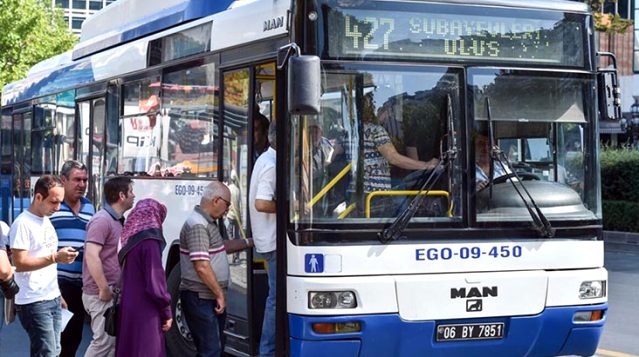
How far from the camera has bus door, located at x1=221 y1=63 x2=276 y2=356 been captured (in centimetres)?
786

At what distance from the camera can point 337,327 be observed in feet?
22.4

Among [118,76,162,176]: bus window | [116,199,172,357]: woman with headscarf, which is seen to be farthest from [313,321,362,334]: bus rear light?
[118,76,162,176]: bus window

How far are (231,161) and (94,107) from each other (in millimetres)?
3775


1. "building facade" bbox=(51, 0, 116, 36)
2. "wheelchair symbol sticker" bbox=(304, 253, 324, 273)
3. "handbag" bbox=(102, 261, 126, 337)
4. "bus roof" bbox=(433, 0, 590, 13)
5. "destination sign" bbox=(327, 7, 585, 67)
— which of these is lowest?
"handbag" bbox=(102, 261, 126, 337)

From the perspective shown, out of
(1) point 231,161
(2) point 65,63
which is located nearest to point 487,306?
(1) point 231,161

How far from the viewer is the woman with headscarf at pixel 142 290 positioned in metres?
6.32

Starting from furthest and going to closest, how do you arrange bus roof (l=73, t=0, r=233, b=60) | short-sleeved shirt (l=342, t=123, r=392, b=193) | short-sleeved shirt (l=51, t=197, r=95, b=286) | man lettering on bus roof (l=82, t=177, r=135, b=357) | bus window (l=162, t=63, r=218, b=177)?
bus roof (l=73, t=0, r=233, b=60) < bus window (l=162, t=63, r=218, b=177) < short-sleeved shirt (l=51, t=197, r=95, b=286) < man lettering on bus roof (l=82, t=177, r=135, b=357) < short-sleeved shirt (l=342, t=123, r=392, b=193)

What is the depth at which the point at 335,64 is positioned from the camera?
22.6 feet

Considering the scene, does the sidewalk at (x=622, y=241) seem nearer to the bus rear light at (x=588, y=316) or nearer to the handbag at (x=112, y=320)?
the bus rear light at (x=588, y=316)

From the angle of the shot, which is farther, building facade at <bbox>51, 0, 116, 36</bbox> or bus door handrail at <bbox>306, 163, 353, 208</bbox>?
building facade at <bbox>51, 0, 116, 36</bbox>

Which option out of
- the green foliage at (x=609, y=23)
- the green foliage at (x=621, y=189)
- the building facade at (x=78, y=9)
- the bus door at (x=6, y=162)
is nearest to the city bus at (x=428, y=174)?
the bus door at (x=6, y=162)

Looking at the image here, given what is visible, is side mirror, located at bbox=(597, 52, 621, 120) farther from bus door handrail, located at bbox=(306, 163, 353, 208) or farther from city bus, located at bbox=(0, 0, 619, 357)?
bus door handrail, located at bbox=(306, 163, 353, 208)

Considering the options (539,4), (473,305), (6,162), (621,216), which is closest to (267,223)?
(473,305)

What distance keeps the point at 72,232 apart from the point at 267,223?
149cm
